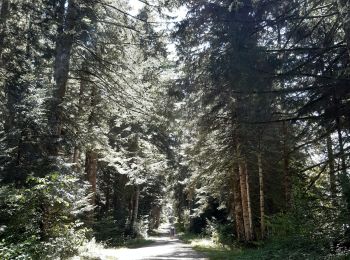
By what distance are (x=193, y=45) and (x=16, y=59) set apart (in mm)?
6363

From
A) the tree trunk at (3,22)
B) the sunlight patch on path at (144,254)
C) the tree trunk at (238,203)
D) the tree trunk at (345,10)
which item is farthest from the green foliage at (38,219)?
the tree trunk at (238,203)

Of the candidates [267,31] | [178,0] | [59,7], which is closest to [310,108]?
[267,31]

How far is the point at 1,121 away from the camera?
471 inches

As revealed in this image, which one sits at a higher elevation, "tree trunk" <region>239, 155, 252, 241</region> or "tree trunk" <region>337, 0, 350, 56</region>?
"tree trunk" <region>337, 0, 350, 56</region>

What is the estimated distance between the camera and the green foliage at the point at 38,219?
8.64 m

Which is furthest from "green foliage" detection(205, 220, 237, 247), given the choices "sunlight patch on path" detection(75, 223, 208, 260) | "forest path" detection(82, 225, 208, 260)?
"sunlight patch on path" detection(75, 223, 208, 260)

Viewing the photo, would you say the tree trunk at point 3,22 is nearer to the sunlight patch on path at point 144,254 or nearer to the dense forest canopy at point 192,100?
the dense forest canopy at point 192,100

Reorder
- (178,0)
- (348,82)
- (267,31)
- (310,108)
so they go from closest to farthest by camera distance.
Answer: (348,82), (310,108), (267,31), (178,0)

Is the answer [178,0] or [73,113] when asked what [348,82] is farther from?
[73,113]

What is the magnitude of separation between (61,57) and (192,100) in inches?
195

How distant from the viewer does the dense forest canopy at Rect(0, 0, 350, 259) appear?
909 centimetres

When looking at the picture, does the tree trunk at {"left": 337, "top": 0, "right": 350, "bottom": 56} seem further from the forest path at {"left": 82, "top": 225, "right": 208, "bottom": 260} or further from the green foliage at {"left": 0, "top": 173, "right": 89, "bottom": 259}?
the forest path at {"left": 82, "top": 225, "right": 208, "bottom": 260}

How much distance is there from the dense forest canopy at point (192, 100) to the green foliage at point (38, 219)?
39 mm

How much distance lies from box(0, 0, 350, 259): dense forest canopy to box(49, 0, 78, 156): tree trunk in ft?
0.16
